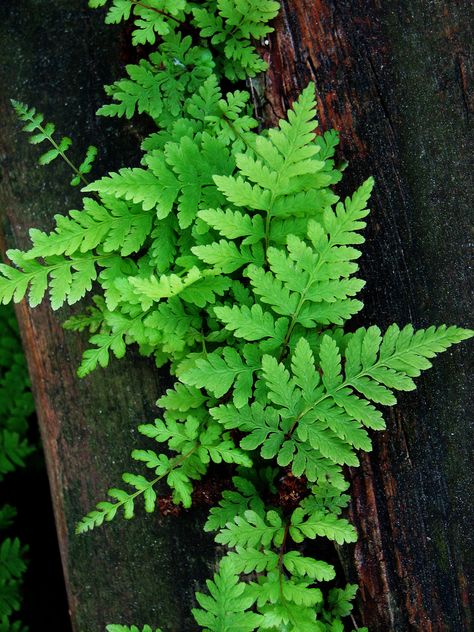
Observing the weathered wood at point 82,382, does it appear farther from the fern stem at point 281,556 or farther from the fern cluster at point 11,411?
the fern cluster at point 11,411

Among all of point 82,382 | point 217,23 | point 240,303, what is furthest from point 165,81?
point 82,382

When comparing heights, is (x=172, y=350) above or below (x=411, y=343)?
above

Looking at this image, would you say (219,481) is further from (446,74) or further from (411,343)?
(446,74)

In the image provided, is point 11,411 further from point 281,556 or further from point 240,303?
point 281,556

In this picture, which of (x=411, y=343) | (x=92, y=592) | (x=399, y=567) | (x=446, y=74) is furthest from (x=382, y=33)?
(x=92, y=592)

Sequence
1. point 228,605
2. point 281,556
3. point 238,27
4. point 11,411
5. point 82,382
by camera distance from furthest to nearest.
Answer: point 11,411 → point 82,382 → point 238,27 → point 281,556 → point 228,605

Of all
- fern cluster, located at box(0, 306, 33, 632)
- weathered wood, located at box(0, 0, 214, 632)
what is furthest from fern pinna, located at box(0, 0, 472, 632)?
fern cluster, located at box(0, 306, 33, 632)
